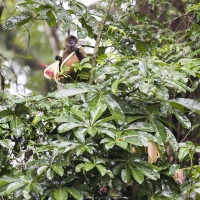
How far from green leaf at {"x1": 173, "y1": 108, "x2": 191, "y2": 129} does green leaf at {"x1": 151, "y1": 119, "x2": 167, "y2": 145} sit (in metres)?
0.08

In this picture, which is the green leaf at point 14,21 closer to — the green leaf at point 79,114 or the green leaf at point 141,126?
the green leaf at point 79,114

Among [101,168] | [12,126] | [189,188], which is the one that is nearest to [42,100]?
[12,126]

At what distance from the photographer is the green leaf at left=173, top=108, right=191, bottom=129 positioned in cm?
142

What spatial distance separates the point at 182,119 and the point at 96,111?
0.35 meters

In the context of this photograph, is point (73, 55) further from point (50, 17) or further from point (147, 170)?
point (147, 170)

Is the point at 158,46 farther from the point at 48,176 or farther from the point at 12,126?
the point at 48,176

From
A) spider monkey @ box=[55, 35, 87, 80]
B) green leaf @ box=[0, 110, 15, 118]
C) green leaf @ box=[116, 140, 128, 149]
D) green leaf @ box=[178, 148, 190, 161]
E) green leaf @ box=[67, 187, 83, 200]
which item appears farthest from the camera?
spider monkey @ box=[55, 35, 87, 80]

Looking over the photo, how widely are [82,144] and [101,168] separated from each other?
0.35 feet

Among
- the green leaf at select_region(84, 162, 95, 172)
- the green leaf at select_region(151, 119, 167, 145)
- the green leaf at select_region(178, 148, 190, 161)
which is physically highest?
the green leaf at select_region(151, 119, 167, 145)

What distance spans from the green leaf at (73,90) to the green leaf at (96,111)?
0.09 m

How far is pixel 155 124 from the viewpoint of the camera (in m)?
1.42

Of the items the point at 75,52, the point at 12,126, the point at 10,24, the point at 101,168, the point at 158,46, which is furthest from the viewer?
the point at 158,46

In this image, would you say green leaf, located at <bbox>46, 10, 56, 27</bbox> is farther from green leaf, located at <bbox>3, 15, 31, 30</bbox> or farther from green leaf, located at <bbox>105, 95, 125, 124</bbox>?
green leaf, located at <bbox>105, 95, 125, 124</bbox>

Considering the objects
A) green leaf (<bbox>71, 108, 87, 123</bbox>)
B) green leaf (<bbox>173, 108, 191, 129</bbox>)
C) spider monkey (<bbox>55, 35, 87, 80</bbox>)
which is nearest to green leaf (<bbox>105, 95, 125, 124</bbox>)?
green leaf (<bbox>71, 108, 87, 123</bbox>)
